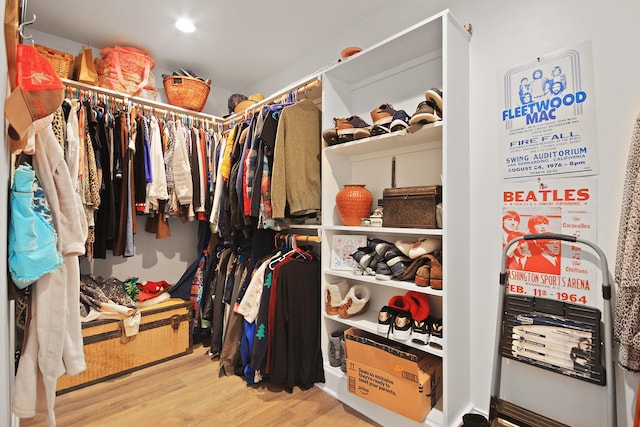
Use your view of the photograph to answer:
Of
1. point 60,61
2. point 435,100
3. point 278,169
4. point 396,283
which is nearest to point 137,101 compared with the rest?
point 60,61

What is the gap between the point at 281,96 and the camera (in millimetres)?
2420

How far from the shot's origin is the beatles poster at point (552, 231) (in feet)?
4.55

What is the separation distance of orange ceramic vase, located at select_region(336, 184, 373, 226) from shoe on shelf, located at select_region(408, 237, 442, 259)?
39 cm

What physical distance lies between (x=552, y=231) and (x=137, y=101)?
9.43ft

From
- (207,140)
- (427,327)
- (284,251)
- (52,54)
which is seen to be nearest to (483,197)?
(427,327)

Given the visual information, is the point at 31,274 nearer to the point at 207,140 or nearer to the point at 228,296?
the point at 228,296

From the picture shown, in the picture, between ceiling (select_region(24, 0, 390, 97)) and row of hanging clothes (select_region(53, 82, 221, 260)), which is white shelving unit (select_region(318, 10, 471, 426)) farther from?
row of hanging clothes (select_region(53, 82, 221, 260))

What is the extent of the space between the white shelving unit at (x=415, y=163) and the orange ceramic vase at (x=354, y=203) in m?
0.08

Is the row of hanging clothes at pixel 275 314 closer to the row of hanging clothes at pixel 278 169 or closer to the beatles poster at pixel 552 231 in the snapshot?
the row of hanging clothes at pixel 278 169

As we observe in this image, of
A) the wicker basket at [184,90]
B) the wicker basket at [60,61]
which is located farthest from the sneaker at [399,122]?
the wicker basket at [60,61]

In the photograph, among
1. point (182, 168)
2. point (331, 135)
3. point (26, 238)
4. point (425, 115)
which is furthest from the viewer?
point (182, 168)

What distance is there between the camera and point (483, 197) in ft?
5.52

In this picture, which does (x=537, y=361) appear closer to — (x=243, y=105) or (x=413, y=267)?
(x=413, y=267)

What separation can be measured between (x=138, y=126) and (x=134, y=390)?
1.82m
